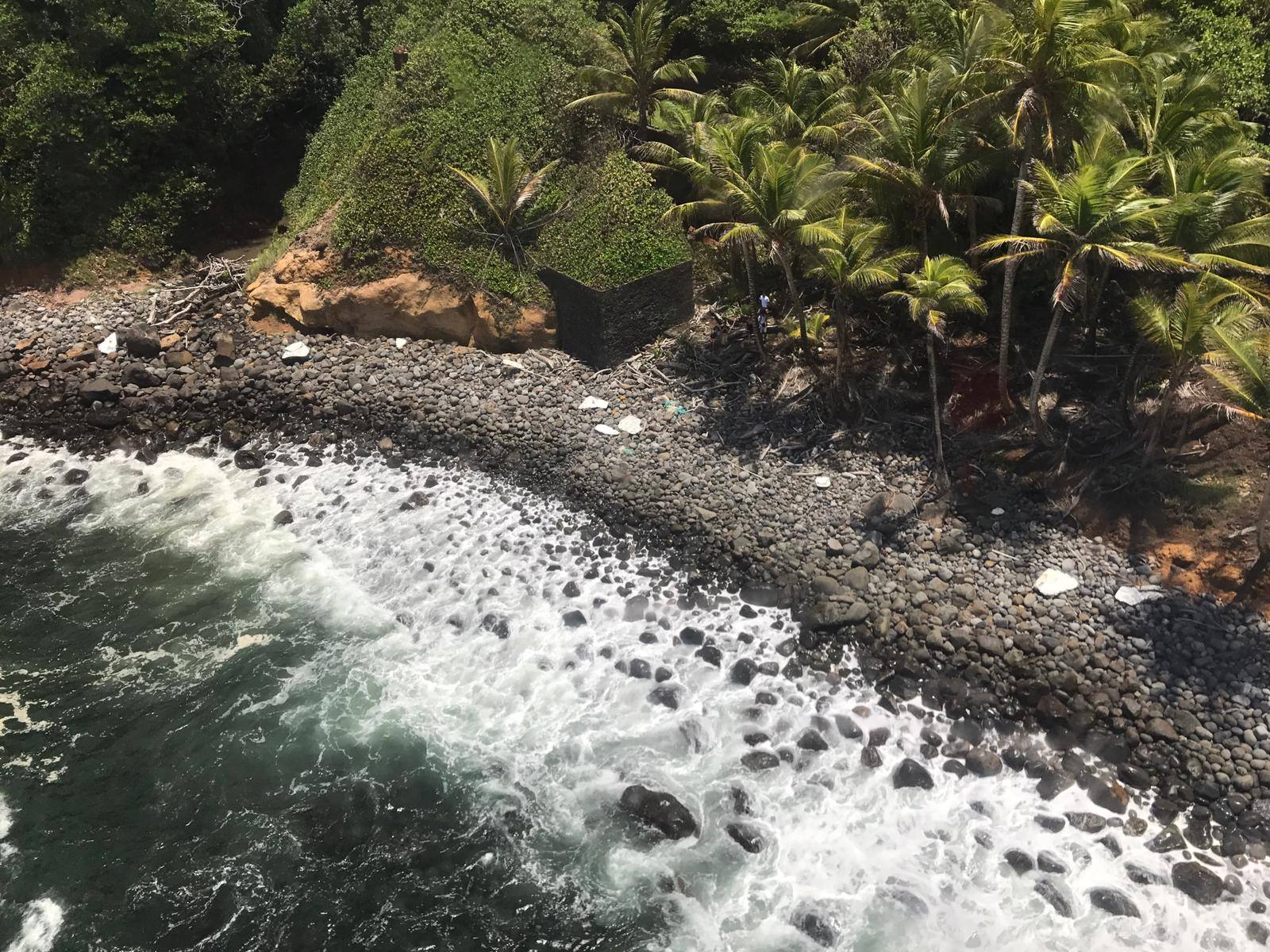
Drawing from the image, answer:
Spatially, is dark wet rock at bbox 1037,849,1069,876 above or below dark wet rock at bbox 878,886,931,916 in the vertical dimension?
above

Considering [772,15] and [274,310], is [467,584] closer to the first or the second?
[274,310]

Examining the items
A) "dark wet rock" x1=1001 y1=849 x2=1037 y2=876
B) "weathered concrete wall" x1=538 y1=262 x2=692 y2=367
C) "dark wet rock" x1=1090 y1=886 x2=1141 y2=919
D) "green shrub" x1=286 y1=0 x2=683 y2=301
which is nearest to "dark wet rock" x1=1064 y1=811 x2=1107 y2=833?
"dark wet rock" x1=1090 y1=886 x2=1141 y2=919

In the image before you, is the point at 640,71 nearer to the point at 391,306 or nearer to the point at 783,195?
the point at 783,195

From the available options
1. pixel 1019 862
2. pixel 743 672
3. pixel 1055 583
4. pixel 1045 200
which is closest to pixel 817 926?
pixel 1019 862

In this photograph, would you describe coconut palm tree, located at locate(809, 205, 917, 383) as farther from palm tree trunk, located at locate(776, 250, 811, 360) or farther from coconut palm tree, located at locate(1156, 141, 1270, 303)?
coconut palm tree, located at locate(1156, 141, 1270, 303)

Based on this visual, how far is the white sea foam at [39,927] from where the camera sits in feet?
43.2

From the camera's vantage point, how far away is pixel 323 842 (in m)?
→ 14.6

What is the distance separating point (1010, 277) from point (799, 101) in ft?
37.4

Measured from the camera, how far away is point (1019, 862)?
44.6 feet

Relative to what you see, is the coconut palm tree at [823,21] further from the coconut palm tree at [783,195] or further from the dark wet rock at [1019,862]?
the dark wet rock at [1019,862]

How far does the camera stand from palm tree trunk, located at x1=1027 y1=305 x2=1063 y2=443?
1683 centimetres

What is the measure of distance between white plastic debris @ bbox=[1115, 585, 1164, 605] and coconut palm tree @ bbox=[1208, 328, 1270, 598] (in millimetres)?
2189

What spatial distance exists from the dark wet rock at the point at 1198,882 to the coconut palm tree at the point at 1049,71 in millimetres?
11626

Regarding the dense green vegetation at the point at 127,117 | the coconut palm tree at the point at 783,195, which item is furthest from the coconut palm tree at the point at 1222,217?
the dense green vegetation at the point at 127,117
